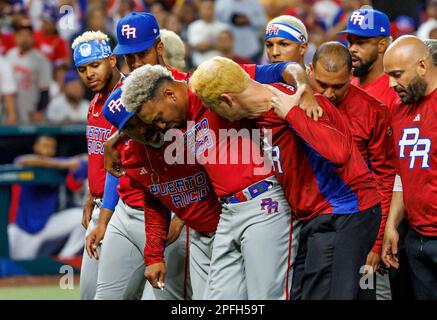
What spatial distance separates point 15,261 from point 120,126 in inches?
227

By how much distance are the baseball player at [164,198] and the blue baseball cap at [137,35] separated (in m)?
0.95

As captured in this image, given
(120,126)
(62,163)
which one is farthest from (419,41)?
(62,163)

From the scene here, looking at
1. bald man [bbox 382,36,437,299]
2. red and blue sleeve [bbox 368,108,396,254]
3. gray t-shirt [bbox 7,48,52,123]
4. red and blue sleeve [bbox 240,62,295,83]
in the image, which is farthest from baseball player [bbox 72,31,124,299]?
gray t-shirt [bbox 7,48,52,123]

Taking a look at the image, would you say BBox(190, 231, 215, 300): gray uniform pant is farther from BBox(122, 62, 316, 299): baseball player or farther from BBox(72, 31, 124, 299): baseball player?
BBox(72, 31, 124, 299): baseball player

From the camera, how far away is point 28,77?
12023mm

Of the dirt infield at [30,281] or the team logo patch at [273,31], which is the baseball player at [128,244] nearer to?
the team logo patch at [273,31]

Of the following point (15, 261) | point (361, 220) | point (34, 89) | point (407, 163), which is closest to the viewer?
point (361, 220)

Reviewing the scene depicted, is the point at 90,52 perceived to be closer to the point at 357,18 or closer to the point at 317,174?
the point at 357,18

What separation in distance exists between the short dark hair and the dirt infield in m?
5.55

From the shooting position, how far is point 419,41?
569 centimetres

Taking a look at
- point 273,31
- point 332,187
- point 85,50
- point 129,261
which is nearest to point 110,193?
point 129,261

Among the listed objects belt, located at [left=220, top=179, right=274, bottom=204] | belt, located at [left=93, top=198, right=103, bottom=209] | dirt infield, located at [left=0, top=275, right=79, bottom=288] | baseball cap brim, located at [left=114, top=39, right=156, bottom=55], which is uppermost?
baseball cap brim, located at [left=114, top=39, right=156, bottom=55]

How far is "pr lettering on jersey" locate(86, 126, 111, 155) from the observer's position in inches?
257
